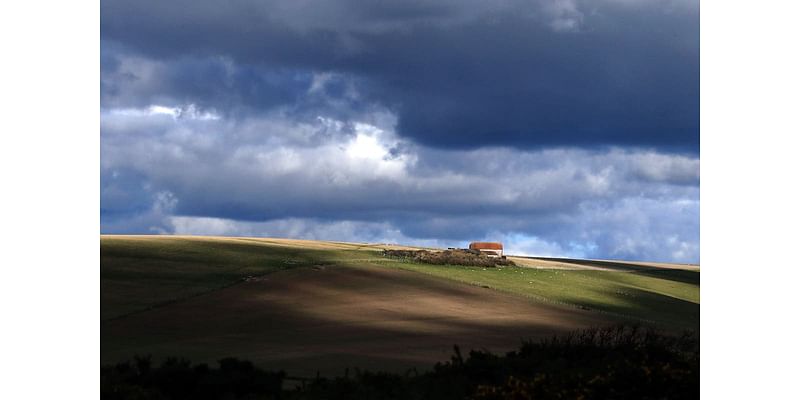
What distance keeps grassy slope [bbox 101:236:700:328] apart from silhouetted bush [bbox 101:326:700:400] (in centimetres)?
789

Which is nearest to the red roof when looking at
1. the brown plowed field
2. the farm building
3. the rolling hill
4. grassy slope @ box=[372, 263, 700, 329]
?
the farm building

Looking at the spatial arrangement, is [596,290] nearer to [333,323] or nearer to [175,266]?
[333,323]

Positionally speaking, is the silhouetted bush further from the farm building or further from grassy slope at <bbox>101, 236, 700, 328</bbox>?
the farm building

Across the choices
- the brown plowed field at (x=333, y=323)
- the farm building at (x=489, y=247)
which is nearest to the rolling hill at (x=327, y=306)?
the brown plowed field at (x=333, y=323)

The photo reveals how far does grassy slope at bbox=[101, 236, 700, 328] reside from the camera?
75.0 feet

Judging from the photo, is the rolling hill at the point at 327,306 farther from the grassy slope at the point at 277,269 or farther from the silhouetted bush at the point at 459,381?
the silhouetted bush at the point at 459,381

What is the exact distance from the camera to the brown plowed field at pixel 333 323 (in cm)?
1606

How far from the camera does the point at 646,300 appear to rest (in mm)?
34000

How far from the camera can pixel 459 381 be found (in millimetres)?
12062

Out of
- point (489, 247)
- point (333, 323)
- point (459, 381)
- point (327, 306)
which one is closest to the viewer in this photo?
point (459, 381)

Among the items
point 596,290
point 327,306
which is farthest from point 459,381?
point 596,290

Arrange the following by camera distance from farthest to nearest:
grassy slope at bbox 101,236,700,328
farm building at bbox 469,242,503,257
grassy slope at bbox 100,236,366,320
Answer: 1. farm building at bbox 469,242,503,257
2. grassy slope at bbox 101,236,700,328
3. grassy slope at bbox 100,236,366,320

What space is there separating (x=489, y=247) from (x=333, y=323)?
2709cm
